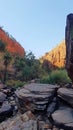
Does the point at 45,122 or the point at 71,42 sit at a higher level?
the point at 71,42

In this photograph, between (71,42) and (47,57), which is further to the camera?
(47,57)

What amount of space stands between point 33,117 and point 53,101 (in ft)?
4.96

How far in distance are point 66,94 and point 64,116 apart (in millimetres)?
1518

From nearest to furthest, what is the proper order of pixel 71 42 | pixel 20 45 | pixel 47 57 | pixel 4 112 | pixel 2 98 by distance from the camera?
pixel 71 42
pixel 4 112
pixel 2 98
pixel 47 57
pixel 20 45

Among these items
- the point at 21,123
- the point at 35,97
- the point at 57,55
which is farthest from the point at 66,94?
the point at 57,55

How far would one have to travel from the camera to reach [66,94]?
48.4 feet

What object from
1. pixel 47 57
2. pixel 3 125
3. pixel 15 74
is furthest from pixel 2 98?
pixel 47 57

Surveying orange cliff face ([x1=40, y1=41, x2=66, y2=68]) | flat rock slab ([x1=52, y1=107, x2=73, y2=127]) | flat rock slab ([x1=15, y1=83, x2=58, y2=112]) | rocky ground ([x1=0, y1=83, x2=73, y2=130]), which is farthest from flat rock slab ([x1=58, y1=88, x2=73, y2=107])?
orange cliff face ([x1=40, y1=41, x2=66, y2=68])

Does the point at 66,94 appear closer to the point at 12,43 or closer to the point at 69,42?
the point at 69,42

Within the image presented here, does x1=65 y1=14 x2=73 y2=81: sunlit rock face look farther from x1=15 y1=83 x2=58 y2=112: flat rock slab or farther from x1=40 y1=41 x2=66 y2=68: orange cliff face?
x1=40 y1=41 x2=66 y2=68: orange cliff face

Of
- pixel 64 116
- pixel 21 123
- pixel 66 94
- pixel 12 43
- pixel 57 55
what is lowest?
pixel 21 123

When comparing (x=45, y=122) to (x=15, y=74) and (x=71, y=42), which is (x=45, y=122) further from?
(x=15, y=74)

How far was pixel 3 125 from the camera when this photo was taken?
49.9 ft

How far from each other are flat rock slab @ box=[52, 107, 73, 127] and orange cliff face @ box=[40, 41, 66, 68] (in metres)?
47.4
